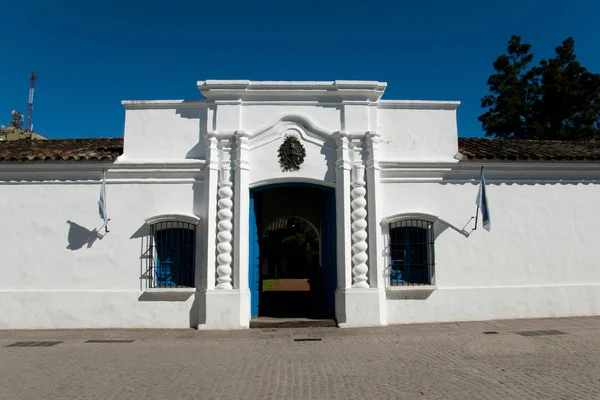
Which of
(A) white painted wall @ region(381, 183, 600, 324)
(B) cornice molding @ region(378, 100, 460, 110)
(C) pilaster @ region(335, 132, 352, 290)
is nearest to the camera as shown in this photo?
(C) pilaster @ region(335, 132, 352, 290)

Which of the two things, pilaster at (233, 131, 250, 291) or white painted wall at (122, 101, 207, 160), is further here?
white painted wall at (122, 101, 207, 160)

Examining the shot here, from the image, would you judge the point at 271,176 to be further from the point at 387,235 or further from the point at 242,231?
the point at 387,235

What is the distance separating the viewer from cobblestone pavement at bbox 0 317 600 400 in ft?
17.7

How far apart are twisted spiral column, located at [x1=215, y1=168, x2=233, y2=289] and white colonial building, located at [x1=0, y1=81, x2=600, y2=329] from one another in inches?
1.2

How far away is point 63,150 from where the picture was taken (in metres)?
11.5

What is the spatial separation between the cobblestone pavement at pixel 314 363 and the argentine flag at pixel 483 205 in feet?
7.07

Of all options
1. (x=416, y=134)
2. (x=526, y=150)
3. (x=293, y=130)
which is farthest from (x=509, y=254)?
(x=293, y=130)

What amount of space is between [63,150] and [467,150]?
10.1m

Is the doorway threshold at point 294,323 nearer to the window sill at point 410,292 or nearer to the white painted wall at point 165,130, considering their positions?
the window sill at point 410,292

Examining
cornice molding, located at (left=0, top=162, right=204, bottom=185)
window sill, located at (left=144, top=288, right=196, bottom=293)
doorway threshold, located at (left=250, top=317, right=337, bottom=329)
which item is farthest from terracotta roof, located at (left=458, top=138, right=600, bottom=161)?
window sill, located at (left=144, top=288, right=196, bottom=293)

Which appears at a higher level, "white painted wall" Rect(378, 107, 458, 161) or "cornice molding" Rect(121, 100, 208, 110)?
"cornice molding" Rect(121, 100, 208, 110)

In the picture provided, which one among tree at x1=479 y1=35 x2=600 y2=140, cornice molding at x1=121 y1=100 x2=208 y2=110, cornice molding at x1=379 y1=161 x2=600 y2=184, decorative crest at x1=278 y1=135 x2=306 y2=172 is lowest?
cornice molding at x1=379 y1=161 x2=600 y2=184

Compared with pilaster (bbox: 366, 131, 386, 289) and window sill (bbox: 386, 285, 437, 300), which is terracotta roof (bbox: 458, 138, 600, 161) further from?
window sill (bbox: 386, 285, 437, 300)

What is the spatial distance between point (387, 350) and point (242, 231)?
4.02m
